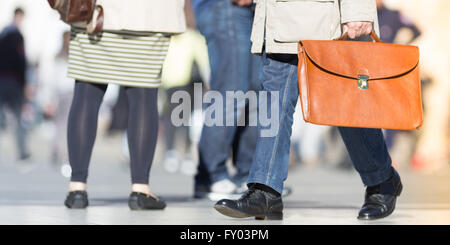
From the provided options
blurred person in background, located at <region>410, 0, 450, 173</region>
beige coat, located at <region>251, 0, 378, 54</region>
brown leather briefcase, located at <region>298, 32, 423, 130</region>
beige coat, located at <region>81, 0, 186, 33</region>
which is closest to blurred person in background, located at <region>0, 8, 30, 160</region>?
blurred person in background, located at <region>410, 0, 450, 173</region>

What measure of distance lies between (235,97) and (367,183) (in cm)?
162

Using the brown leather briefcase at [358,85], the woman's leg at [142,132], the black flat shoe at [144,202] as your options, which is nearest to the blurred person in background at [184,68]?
the woman's leg at [142,132]

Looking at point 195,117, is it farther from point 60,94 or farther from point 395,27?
point 395,27

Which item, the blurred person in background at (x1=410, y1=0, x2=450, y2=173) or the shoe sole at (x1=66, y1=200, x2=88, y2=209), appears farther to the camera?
the blurred person in background at (x1=410, y1=0, x2=450, y2=173)

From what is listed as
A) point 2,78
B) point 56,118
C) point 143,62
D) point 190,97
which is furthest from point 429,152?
point 143,62

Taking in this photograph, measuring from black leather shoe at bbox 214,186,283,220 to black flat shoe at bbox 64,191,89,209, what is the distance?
109 cm

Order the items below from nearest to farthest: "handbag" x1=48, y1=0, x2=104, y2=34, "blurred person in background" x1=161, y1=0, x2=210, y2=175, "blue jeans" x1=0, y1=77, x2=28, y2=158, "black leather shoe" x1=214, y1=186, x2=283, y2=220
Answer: "black leather shoe" x1=214, y1=186, x2=283, y2=220 → "handbag" x1=48, y1=0, x2=104, y2=34 → "blurred person in background" x1=161, y1=0, x2=210, y2=175 → "blue jeans" x1=0, y1=77, x2=28, y2=158

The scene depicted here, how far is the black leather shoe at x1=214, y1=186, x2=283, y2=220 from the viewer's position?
472cm

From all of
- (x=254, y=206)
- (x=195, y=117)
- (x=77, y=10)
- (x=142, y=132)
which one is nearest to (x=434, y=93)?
(x=195, y=117)

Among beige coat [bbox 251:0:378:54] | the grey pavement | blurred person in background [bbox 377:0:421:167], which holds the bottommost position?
the grey pavement

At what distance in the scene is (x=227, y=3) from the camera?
652cm

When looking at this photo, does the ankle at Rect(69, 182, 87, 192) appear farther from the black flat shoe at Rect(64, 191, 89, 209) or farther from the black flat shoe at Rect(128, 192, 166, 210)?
the black flat shoe at Rect(128, 192, 166, 210)

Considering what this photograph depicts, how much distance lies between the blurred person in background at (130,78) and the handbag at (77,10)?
0.12m
